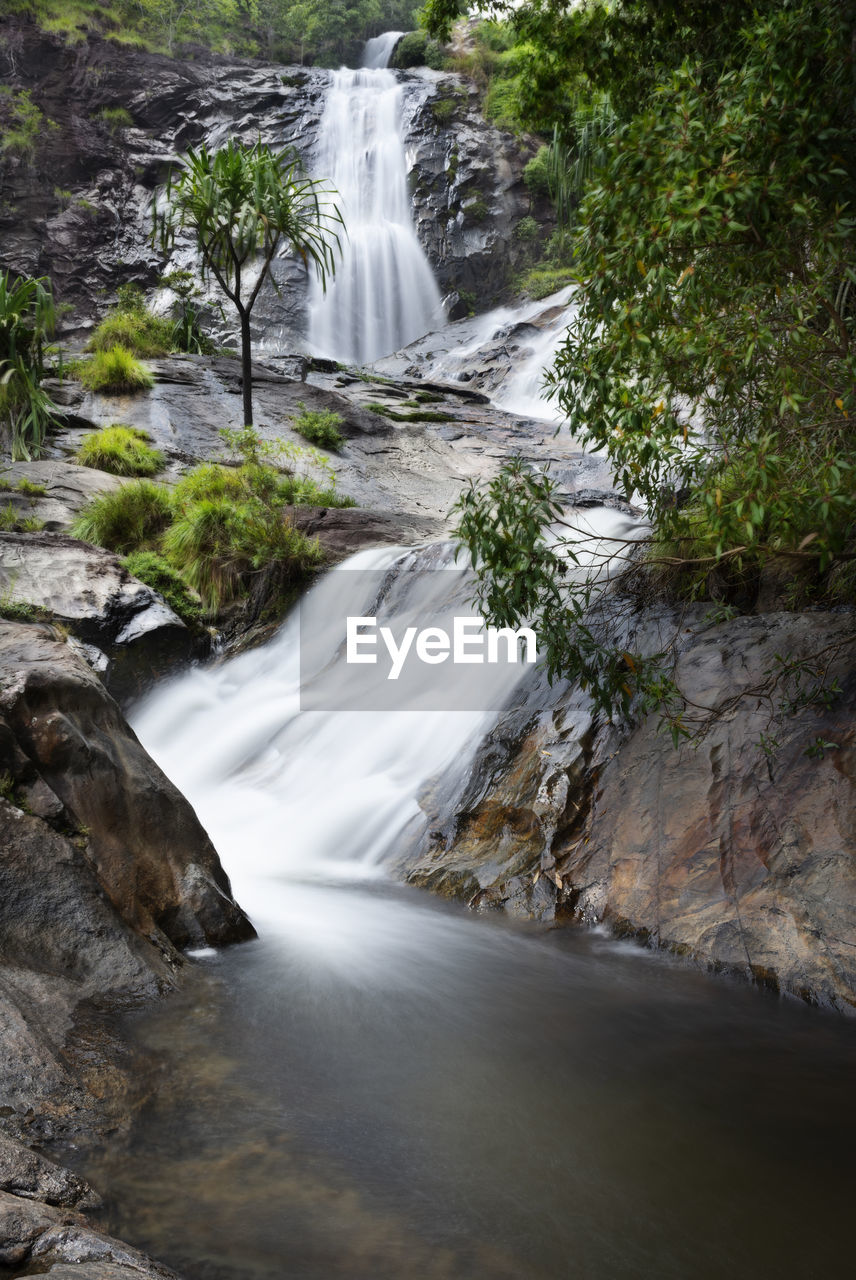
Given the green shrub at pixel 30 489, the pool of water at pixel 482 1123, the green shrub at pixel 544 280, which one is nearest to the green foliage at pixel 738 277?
the pool of water at pixel 482 1123

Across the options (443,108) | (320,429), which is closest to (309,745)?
(320,429)

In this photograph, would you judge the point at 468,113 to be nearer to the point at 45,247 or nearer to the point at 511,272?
the point at 511,272

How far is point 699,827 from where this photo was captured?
4.70m

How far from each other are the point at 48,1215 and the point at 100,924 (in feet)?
5.45

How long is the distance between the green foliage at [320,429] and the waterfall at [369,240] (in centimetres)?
1075

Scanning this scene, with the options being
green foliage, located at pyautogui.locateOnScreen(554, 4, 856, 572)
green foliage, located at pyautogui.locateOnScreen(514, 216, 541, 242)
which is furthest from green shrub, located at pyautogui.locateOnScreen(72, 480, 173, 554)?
green foliage, located at pyautogui.locateOnScreen(514, 216, 541, 242)

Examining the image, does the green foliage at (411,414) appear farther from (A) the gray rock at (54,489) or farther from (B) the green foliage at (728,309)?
(B) the green foliage at (728,309)

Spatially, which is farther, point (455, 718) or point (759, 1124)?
point (455, 718)

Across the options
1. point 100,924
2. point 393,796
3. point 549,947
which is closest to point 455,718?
point 393,796

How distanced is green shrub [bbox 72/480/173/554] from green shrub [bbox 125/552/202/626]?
2.30ft

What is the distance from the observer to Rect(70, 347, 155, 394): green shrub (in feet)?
47.4

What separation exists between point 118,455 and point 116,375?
3276 millimetres

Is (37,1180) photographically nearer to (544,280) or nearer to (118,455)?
(118,455)

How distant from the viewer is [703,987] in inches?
159
